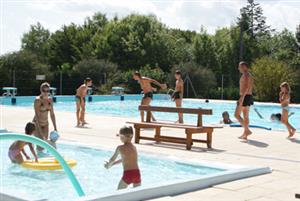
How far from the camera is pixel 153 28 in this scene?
53.6 meters

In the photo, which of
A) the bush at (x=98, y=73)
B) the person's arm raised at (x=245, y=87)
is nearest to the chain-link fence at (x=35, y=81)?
the bush at (x=98, y=73)

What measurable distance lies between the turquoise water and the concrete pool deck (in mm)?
716

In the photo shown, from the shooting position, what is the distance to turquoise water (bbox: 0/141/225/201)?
8.07 meters

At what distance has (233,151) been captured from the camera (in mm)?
10617

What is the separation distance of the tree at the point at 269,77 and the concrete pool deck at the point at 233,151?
17.1 m

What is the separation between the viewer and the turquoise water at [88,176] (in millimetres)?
8070

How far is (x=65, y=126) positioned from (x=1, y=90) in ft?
69.3

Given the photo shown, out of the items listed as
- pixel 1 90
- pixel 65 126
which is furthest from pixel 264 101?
pixel 65 126

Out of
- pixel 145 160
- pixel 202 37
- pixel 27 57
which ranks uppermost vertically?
pixel 202 37

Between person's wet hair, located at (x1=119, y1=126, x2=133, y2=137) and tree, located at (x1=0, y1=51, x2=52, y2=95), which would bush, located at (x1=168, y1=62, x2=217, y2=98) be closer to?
tree, located at (x1=0, y1=51, x2=52, y2=95)

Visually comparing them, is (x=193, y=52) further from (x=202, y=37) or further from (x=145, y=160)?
(x=145, y=160)

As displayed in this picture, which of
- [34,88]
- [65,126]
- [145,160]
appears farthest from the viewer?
[34,88]

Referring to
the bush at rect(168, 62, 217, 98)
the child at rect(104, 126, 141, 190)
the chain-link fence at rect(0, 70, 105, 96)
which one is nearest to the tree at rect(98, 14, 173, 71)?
the bush at rect(168, 62, 217, 98)

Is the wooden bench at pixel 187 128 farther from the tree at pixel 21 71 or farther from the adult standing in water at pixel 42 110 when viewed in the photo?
the tree at pixel 21 71
